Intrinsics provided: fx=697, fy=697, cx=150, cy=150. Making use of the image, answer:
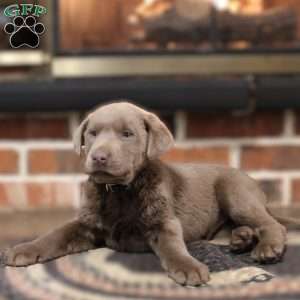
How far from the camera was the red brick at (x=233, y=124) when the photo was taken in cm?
184

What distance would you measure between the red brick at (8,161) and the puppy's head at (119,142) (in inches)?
34.6

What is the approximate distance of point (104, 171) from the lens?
92 centimetres

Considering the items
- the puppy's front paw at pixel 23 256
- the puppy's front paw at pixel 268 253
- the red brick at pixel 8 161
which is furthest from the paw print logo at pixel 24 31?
the puppy's front paw at pixel 268 253

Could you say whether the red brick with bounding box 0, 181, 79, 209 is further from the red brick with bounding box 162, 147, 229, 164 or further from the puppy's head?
the puppy's head

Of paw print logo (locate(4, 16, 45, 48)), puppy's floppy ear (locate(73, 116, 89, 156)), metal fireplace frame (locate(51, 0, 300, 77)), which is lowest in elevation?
puppy's floppy ear (locate(73, 116, 89, 156))

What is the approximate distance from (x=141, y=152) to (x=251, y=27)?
1070mm

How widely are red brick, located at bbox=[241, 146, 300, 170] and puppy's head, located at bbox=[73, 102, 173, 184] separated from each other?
904mm

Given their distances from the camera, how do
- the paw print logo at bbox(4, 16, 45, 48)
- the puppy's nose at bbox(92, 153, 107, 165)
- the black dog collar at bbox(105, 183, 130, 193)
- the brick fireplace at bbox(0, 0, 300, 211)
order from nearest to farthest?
the puppy's nose at bbox(92, 153, 107, 165) < the black dog collar at bbox(105, 183, 130, 193) < the paw print logo at bbox(4, 16, 45, 48) < the brick fireplace at bbox(0, 0, 300, 211)

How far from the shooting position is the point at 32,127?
1.82 meters

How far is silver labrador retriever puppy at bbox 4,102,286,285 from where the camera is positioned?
94 cm

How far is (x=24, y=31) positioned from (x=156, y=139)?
74 centimetres

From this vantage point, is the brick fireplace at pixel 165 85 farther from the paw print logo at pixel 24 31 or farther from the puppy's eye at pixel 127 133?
the puppy's eye at pixel 127 133

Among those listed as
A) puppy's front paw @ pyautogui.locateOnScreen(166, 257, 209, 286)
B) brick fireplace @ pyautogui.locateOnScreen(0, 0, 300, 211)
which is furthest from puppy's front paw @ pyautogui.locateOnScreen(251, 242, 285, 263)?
brick fireplace @ pyautogui.locateOnScreen(0, 0, 300, 211)

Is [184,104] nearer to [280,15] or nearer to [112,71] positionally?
[112,71]
